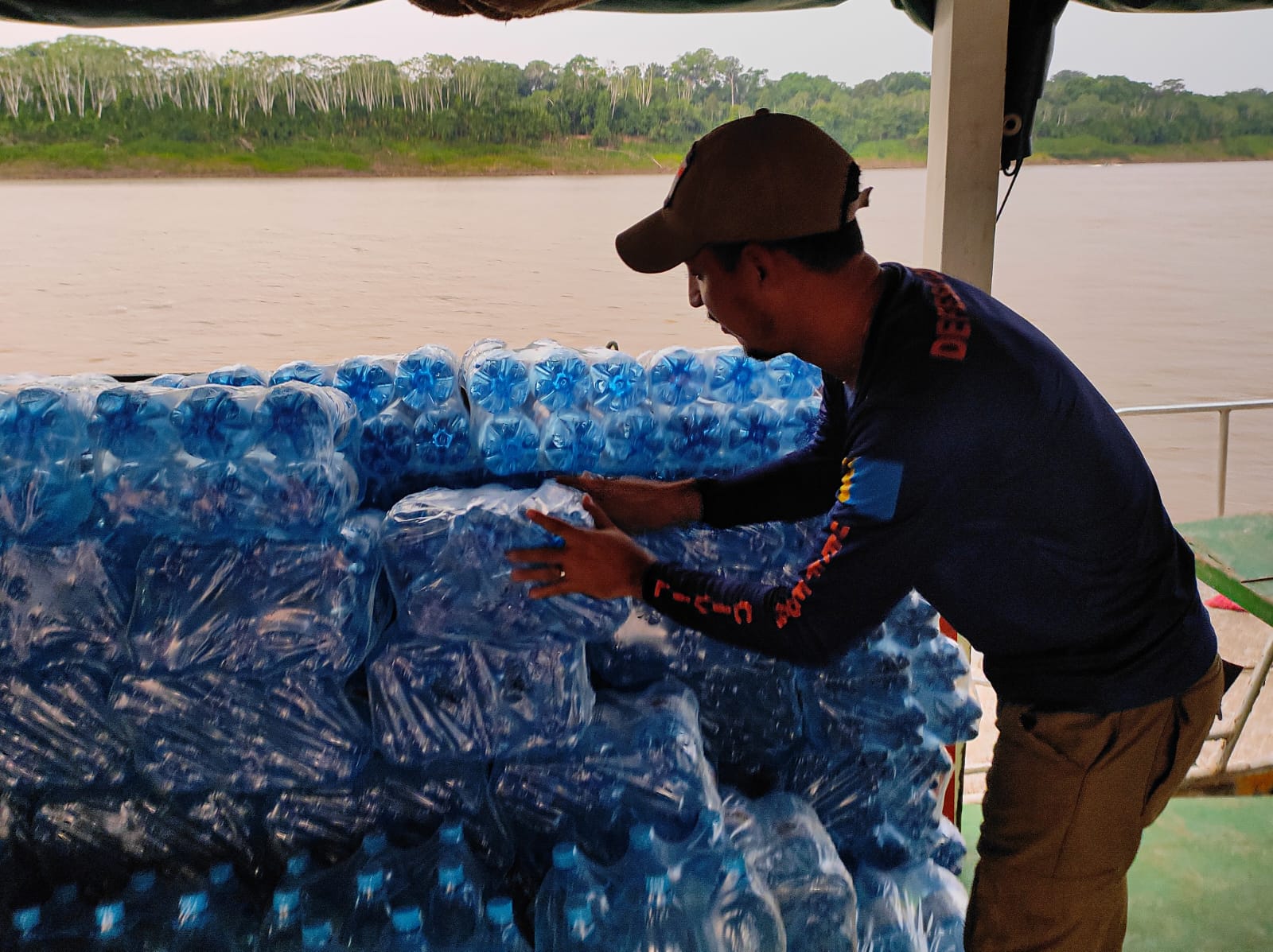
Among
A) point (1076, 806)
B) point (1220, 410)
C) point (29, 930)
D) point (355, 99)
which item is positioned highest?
point (355, 99)

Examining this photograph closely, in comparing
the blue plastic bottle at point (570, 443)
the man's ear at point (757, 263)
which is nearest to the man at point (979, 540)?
the man's ear at point (757, 263)

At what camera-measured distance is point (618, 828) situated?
1.57 m

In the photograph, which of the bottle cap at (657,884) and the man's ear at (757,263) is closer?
the man's ear at (757,263)

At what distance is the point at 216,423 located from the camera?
148 cm

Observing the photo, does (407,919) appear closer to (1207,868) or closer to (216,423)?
(216,423)

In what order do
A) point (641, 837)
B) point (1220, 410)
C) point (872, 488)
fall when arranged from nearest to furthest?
point (872, 488)
point (641, 837)
point (1220, 410)

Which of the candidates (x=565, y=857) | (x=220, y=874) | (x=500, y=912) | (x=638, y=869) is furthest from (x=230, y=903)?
(x=638, y=869)

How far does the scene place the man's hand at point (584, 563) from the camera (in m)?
1.36

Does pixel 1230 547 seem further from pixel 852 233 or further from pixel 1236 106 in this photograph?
pixel 1236 106

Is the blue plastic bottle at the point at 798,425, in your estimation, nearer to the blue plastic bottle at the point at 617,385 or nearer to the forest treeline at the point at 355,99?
the blue plastic bottle at the point at 617,385

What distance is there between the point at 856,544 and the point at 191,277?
9711mm

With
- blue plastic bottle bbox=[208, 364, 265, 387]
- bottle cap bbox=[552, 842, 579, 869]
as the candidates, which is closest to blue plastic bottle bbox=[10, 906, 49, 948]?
bottle cap bbox=[552, 842, 579, 869]

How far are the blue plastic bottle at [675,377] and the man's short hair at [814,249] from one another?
622 mm

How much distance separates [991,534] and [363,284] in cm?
927
